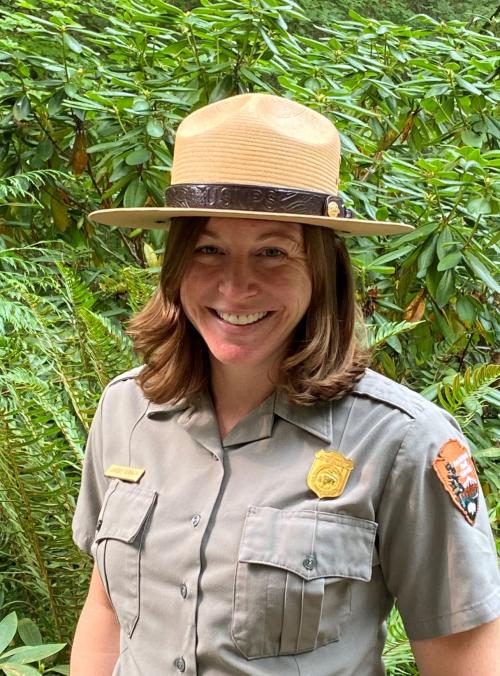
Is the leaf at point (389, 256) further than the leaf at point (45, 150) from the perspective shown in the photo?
No

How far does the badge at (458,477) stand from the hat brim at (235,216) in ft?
1.12

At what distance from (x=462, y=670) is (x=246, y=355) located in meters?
0.54

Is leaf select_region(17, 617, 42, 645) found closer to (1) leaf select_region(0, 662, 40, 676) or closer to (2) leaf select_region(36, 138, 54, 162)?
(1) leaf select_region(0, 662, 40, 676)

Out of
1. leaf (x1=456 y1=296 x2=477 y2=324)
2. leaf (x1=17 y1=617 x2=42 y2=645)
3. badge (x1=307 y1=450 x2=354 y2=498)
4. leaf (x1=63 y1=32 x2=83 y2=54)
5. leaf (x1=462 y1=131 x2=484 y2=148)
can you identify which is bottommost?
leaf (x1=17 y1=617 x2=42 y2=645)

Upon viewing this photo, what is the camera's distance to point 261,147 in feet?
3.58

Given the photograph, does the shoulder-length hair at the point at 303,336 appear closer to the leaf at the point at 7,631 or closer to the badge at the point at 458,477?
the badge at the point at 458,477

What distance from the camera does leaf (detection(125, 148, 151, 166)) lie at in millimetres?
2506

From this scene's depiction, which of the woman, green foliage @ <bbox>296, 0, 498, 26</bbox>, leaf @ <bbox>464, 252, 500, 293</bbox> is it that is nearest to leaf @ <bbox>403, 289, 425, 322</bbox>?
leaf @ <bbox>464, 252, 500, 293</bbox>

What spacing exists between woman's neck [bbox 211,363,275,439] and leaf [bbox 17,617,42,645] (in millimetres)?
1037

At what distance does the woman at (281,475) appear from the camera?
1053 millimetres

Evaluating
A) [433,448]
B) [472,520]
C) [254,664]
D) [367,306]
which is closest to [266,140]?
[433,448]

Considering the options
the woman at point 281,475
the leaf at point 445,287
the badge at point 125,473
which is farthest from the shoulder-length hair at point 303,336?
the leaf at point 445,287

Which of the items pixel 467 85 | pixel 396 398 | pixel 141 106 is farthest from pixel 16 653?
pixel 467 85

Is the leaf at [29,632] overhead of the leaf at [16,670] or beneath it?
beneath
